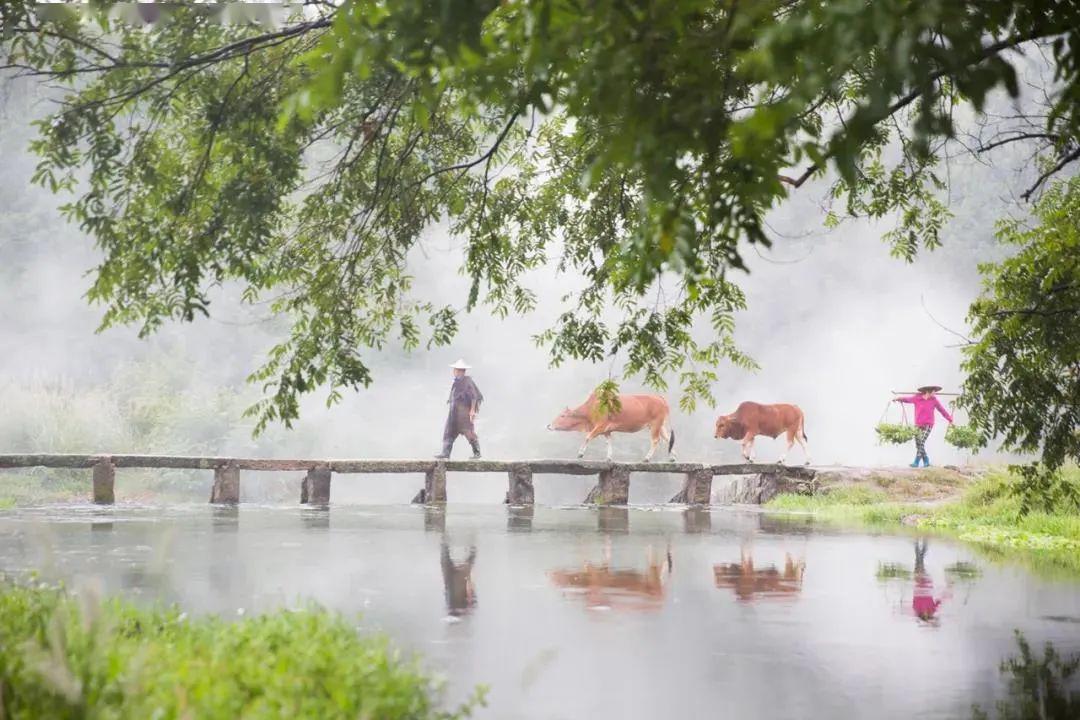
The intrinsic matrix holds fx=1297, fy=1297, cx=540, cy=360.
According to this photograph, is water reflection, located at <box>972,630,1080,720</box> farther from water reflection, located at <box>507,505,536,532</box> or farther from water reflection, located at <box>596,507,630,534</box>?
water reflection, located at <box>507,505,536,532</box>

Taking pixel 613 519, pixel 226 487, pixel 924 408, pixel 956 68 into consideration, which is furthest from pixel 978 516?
pixel 956 68

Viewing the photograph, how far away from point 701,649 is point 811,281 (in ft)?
170

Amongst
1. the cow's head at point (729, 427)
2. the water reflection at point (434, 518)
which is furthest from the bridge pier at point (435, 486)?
the cow's head at point (729, 427)

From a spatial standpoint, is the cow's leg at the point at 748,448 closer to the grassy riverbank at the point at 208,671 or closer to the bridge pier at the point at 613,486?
the bridge pier at the point at 613,486

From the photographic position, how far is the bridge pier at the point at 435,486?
2654 cm

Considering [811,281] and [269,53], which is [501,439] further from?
[269,53]

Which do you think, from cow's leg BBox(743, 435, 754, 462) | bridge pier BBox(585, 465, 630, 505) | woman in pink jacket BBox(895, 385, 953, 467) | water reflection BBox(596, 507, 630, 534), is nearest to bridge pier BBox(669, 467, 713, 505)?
cow's leg BBox(743, 435, 754, 462)

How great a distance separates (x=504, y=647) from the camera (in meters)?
8.17

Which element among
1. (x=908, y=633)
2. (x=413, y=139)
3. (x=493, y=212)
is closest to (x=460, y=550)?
(x=493, y=212)

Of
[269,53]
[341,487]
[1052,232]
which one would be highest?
[269,53]

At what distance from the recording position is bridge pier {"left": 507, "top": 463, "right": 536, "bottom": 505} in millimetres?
26880

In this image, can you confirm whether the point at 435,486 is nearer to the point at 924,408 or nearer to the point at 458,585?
the point at 924,408

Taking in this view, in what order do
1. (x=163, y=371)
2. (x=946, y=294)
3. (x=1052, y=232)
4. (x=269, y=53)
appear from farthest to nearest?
(x=946, y=294)
(x=163, y=371)
(x=1052, y=232)
(x=269, y=53)

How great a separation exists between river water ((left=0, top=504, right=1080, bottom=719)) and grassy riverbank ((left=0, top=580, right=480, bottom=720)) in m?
0.38
